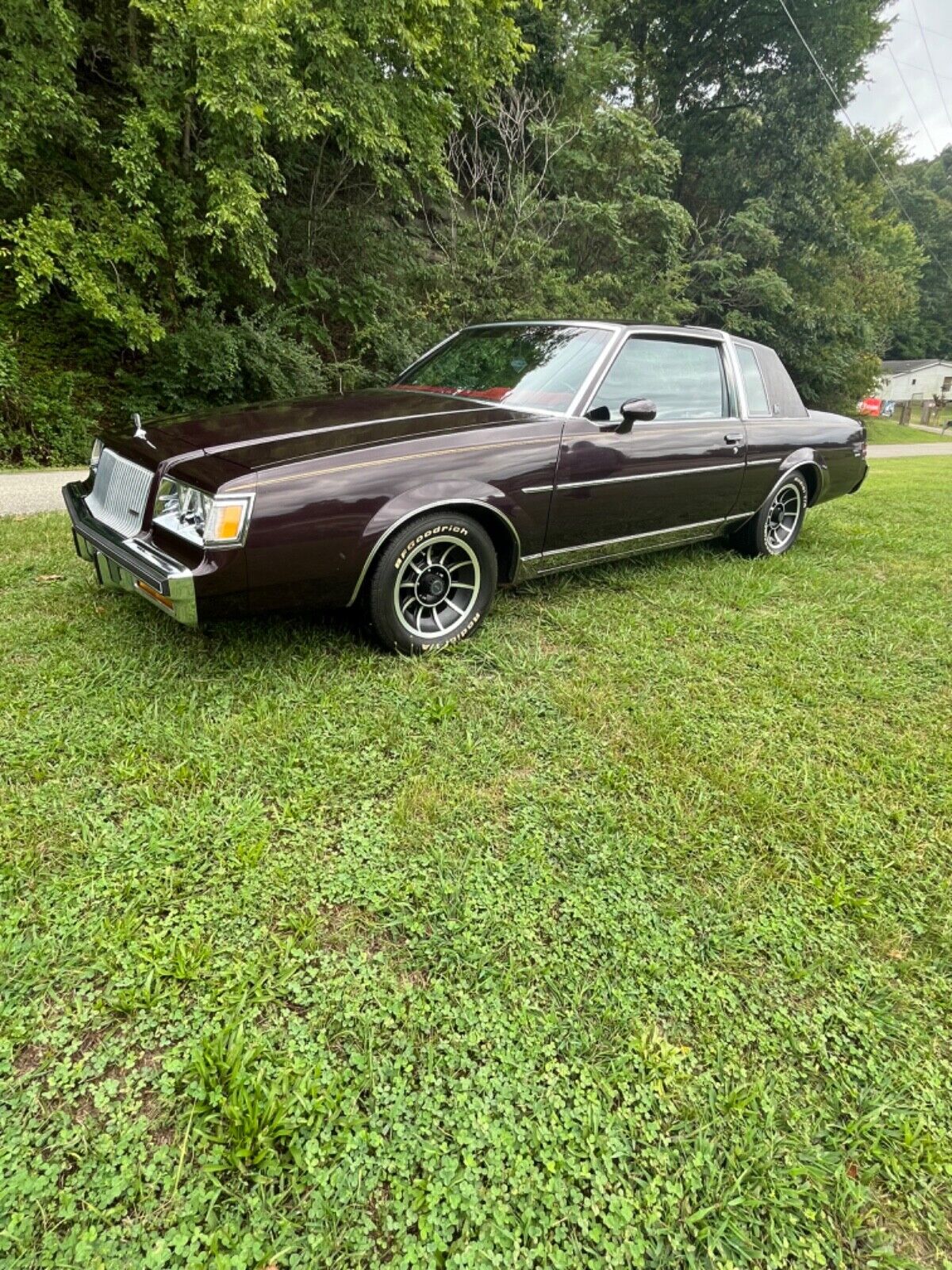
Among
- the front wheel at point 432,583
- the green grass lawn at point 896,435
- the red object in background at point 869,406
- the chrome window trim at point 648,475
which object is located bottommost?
the front wheel at point 432,583

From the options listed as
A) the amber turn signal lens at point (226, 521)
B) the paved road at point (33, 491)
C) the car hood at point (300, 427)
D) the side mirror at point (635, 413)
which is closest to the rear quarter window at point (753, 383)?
the side mirror at point (635, 413)

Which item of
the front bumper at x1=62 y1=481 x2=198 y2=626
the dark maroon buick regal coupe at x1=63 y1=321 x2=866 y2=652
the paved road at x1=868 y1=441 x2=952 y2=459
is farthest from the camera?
the paved road at x1=868 y1=441 x2=952 y2=459

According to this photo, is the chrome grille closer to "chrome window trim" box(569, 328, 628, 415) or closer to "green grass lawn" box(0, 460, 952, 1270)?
"green grass lawn" box(0, 460, 952, 1270)

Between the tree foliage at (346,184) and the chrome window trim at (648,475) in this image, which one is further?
the tree foliage at (346,184)

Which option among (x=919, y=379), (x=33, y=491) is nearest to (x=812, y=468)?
(x=33, y=491)

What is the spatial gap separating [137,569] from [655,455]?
276 centimetres

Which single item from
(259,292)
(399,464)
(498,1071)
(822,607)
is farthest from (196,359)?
(498,1071)

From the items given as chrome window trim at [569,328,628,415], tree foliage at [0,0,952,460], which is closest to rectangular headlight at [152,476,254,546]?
chrome window trim at [569,328,628,415]

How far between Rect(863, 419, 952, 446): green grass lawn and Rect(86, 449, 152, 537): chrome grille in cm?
2758

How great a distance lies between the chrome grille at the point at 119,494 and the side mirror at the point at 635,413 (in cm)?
231

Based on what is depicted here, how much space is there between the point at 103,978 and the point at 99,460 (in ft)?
8.28

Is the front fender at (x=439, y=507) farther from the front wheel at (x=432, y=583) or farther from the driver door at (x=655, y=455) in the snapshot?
A: the driver door at (x=655, y=455)

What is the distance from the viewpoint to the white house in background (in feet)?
163

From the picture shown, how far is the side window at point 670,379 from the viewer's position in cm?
362
